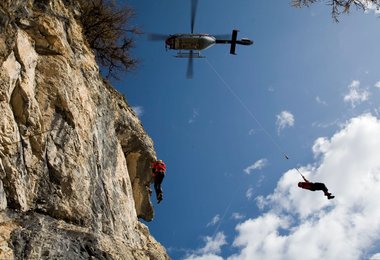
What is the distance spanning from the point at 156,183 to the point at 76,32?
7.02 metres

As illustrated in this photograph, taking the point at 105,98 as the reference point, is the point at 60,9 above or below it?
above

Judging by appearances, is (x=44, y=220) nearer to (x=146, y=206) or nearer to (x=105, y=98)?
(x=105, y=98)

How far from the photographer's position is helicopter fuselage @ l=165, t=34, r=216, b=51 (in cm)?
1555

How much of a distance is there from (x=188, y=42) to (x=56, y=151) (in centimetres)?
807

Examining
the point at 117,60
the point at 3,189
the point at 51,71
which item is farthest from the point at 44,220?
the point at 117,60

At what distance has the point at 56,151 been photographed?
918cm

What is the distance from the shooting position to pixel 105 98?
524 inches

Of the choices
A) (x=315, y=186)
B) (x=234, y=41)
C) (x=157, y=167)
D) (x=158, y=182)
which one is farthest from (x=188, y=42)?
(x=315, y=186)

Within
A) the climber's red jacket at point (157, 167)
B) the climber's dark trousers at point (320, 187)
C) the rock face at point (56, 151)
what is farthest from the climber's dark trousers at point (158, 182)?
the climber's dark trousers at point (320, 187)

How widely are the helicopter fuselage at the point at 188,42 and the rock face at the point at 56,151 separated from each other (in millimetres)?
3346

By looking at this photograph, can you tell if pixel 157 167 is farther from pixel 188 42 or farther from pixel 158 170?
pixel 188 42

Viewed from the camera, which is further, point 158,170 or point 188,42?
point 158,170

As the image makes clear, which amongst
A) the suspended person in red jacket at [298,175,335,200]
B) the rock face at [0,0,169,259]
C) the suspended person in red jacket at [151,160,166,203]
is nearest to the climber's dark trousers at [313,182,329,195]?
the suspended person in red jacket at [298,175,335,200]

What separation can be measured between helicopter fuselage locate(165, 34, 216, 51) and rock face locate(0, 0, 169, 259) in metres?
3.35
